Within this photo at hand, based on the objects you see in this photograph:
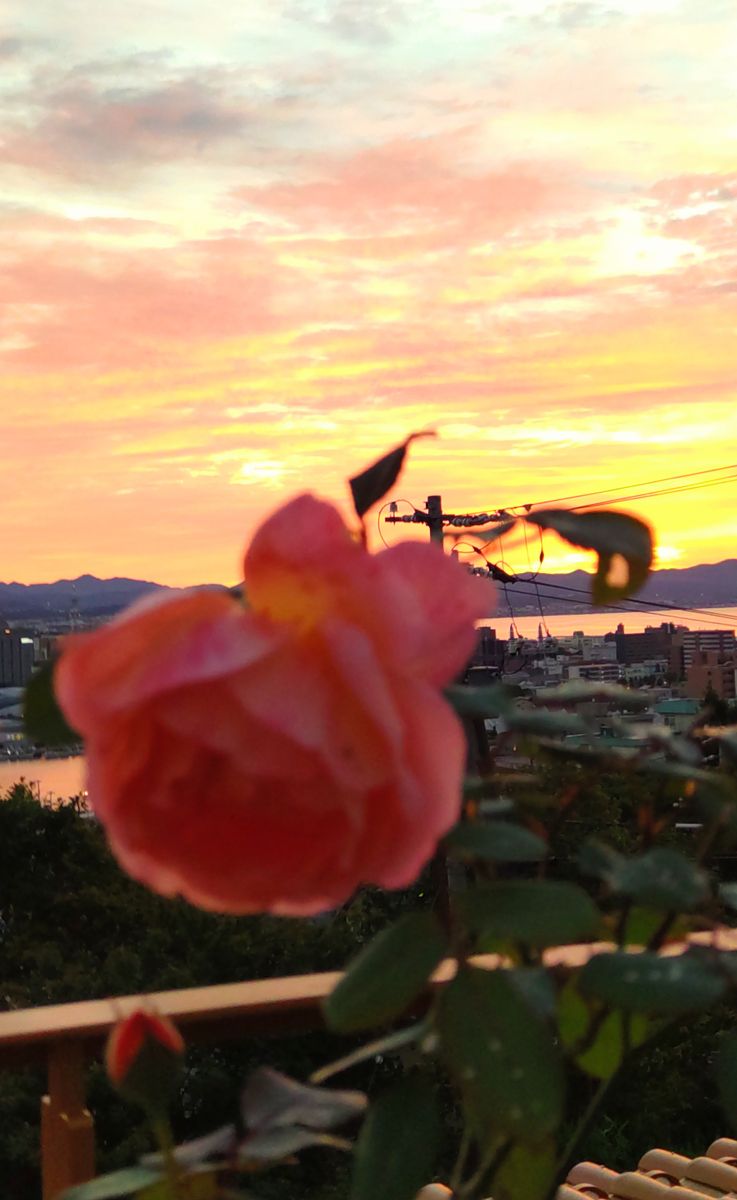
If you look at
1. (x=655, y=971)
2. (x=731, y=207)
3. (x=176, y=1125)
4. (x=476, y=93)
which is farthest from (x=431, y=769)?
(x=731, y=207)

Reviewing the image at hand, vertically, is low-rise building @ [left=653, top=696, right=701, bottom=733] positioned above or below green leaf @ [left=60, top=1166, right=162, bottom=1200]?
above

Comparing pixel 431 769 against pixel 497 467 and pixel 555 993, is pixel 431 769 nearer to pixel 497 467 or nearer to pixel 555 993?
pixel 555 993

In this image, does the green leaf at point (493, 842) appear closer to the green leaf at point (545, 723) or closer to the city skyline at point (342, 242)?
the green leaf at point (545, 723)

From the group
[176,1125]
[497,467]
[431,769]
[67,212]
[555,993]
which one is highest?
[67,212]

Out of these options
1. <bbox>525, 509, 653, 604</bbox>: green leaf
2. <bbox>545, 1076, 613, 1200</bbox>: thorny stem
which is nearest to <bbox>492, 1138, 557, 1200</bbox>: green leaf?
<bbox>545, 1076, 613, 1200</bbox>: thorny stem

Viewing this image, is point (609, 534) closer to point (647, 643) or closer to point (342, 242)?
point (647, 643)

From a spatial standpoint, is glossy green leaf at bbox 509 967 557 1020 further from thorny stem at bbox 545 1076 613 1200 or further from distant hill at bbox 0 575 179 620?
distant hill at bbox 0 575 179 620
